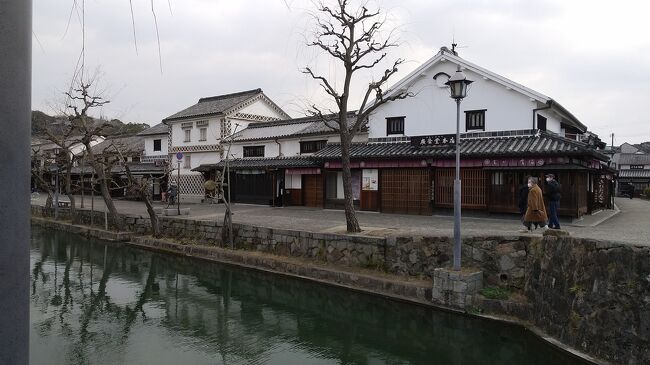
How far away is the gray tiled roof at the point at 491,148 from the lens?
57.2ft

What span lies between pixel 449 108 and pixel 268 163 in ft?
40.3

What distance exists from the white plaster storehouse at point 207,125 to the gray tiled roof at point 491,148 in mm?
13179

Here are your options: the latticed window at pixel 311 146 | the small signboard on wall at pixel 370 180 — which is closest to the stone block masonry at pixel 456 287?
the small signboard on wall at pixel 370 180

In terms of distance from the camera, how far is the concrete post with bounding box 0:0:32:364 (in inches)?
52.1

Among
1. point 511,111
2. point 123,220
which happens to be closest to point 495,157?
point 511,111

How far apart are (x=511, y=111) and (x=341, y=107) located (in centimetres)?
955

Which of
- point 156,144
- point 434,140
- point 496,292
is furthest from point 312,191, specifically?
point 156,144

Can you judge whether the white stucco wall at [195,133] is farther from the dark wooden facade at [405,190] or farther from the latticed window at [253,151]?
the dark wooden facade at [405,190]

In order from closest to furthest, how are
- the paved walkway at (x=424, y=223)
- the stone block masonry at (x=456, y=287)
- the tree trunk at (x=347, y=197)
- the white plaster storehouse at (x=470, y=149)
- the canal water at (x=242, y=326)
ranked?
the canal water at (x=242, y=326), the stone block masonry at (x=456, y=287), the paved walkway at (x=424, y=223), the tree trunk at (x=347, y=197), the white plaster storehouse at (x=470, y=149)

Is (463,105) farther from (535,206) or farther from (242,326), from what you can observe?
(242,326)

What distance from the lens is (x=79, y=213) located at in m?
26.2

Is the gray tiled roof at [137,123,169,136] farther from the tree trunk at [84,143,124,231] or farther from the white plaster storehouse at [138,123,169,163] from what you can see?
the tree trunk at [84,143,124,231]

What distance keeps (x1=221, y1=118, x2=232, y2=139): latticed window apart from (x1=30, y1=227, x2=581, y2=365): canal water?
1987 cm

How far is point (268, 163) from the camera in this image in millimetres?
28812
